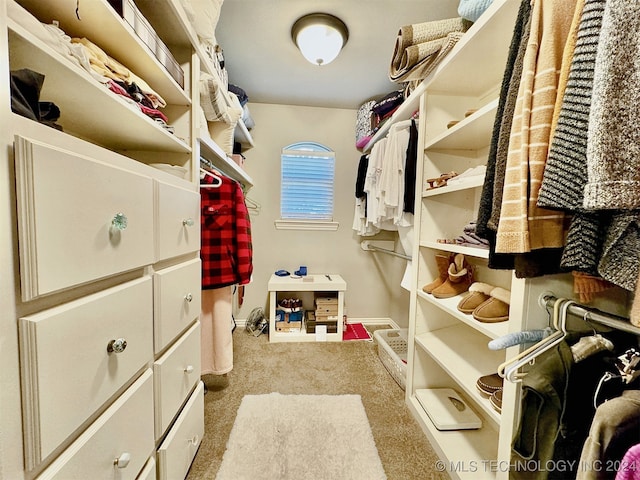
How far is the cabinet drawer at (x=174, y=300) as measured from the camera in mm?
730

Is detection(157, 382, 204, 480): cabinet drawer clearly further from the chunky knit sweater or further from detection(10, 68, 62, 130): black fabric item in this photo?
the chunky knit sweater

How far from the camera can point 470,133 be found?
1.10 meters

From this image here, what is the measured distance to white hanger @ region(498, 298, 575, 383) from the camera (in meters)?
0.61

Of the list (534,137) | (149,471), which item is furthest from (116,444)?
(534,137)

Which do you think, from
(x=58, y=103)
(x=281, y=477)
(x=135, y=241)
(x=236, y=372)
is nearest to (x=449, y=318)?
(x=281, y=477)

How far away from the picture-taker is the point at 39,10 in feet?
A: 1.98

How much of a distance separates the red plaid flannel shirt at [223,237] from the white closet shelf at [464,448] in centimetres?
114

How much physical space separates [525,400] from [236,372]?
1519mm

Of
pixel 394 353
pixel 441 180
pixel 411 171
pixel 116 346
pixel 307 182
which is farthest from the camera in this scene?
pixel 307 182

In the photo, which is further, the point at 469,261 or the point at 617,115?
the point at 469,261

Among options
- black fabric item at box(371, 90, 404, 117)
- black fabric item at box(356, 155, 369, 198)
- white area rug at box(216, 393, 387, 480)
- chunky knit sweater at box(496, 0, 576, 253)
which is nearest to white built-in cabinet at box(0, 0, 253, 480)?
white area rug at box(216, 393, 387, 480)

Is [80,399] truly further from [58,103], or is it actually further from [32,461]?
[58,103]

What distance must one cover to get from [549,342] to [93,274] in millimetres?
1057

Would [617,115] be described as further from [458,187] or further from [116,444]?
[116,444]
